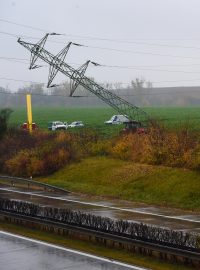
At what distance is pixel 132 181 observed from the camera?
3366 centimetres

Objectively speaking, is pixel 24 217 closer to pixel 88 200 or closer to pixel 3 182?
pixel 88 200

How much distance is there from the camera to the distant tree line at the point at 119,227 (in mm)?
17250

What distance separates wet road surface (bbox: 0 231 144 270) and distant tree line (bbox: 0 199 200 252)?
1575 millimetres

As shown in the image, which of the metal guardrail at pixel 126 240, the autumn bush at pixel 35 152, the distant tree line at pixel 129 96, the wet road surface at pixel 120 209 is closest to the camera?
the metal guardrail at pixel 126 240

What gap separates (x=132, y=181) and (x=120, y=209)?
21.2ft

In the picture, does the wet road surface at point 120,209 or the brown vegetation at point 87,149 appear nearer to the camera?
the wet road surface at point 120,209

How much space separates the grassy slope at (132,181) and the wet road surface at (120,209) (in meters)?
1.34

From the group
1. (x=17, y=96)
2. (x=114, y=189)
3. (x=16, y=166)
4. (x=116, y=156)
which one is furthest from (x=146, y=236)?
(x=17, y=96)

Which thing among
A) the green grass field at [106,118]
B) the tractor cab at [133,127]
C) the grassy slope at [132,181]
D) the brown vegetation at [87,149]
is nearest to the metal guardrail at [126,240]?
the grassy slope at [132,181]

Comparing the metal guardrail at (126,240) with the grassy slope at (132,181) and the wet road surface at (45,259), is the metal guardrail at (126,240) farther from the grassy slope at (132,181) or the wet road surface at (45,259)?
the grassy slope at (132,181)

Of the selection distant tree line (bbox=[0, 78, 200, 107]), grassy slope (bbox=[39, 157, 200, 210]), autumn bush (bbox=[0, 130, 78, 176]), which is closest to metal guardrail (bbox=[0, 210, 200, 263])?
grassy slope (bbox=[39, 157, 200, 210])

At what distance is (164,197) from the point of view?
96.8ft

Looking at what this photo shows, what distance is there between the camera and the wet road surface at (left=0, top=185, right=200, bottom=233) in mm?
23359

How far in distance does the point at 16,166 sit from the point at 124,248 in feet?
85.2
